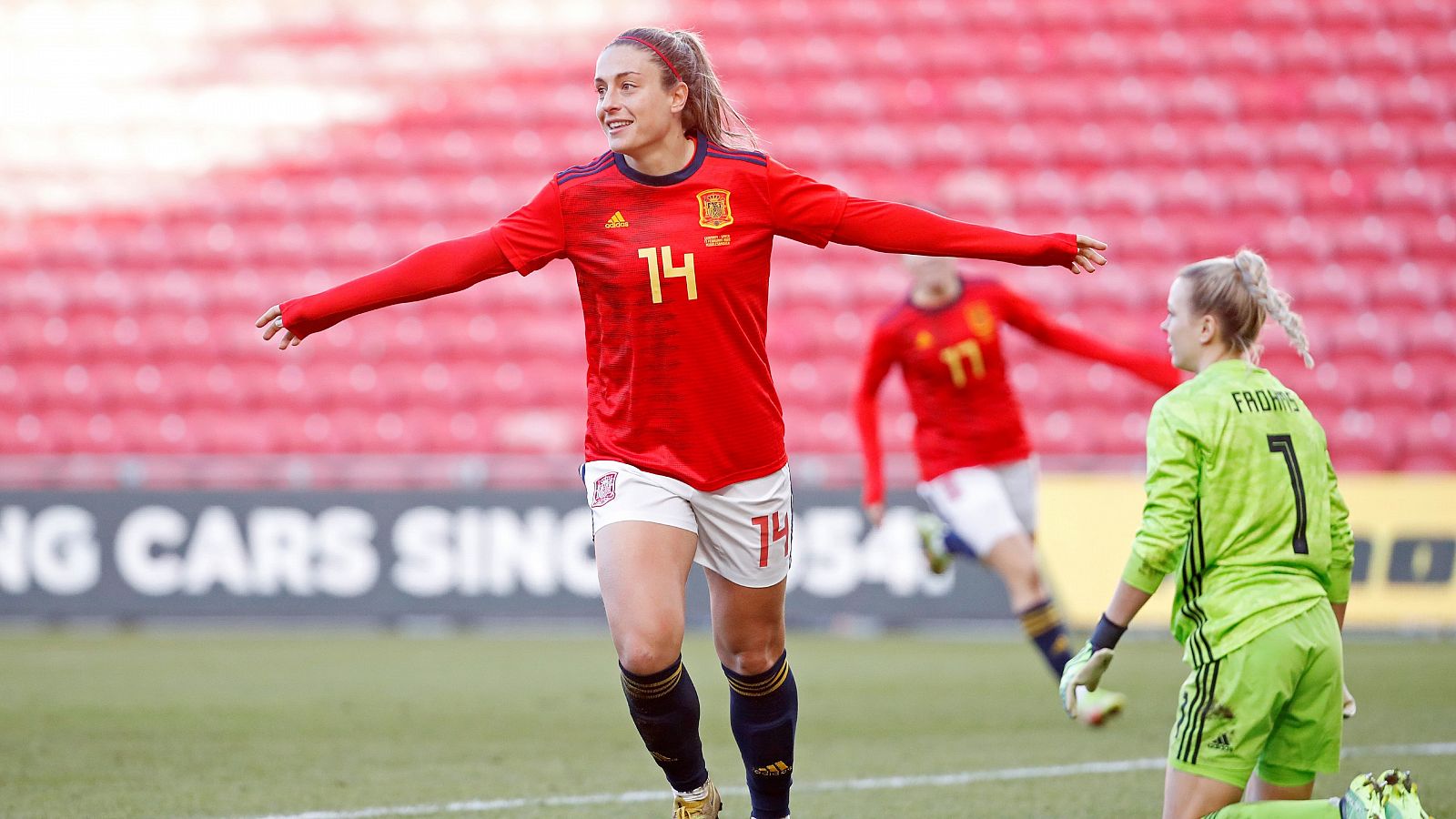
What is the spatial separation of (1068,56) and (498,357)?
18.7 feet

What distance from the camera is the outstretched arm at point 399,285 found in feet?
12.3

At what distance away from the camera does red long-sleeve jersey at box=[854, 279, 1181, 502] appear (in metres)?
6.98

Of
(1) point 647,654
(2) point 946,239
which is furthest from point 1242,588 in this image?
(1) point 647,654

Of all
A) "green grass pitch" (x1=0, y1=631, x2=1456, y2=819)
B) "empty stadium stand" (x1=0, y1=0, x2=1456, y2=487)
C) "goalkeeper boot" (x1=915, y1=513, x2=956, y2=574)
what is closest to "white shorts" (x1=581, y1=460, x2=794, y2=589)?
"green grass pitch" (x1=0, y1=631, x2=1456, y2=819)

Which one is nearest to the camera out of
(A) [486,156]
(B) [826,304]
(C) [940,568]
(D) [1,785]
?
(D) [1,785]

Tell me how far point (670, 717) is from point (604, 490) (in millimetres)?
595

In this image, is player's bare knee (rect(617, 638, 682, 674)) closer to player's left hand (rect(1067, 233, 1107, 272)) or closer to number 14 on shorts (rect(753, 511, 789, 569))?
number 14 on shorts (rect(753, 511, 789, 569))

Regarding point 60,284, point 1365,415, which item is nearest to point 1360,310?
point 1365,415

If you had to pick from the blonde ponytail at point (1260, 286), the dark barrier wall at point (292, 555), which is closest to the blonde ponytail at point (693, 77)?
the blonde ponytail at point (1260, 286)

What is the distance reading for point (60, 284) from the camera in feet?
44.2

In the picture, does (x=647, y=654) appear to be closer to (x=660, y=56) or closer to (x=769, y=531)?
(x=769, y=531)

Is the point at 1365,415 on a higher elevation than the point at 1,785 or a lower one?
higher

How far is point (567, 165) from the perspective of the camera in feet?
45.0

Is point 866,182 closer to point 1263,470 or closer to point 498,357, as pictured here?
point 498,357
